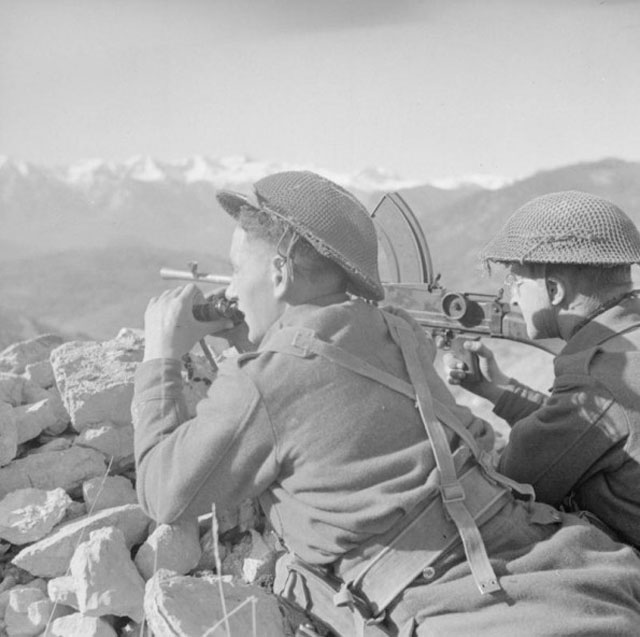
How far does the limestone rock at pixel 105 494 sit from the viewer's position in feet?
11.2

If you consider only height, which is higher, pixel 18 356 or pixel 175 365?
pixel 175 365

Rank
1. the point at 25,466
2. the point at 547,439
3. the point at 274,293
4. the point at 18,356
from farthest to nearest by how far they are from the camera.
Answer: the point at 18,356
the point at 25,466
the point at 547,439
the point at 274,293

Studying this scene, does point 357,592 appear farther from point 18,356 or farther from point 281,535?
point 18,356

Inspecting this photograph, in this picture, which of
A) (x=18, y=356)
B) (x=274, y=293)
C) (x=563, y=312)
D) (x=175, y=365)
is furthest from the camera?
(x=18, y=356)

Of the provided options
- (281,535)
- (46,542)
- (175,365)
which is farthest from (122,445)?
(281,535)

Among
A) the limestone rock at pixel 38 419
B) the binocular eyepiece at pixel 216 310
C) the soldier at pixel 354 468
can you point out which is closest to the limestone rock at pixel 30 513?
the limestone rock at pixel 38 419

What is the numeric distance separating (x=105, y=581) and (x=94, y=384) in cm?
110

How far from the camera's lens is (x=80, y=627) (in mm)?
2875

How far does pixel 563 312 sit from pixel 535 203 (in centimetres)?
45

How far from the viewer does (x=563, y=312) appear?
326 centimetres

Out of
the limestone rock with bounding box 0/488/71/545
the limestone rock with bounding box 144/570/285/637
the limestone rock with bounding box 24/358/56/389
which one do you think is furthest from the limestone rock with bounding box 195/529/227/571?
the limestone rock with bounding box 24/358/56/389

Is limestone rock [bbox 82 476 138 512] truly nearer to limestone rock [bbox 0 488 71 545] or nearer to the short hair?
limestone rock [bbox 0 488 71 545]

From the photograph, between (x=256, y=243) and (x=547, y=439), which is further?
(x=547, y=439)

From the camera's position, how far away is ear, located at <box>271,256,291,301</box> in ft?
8.34
